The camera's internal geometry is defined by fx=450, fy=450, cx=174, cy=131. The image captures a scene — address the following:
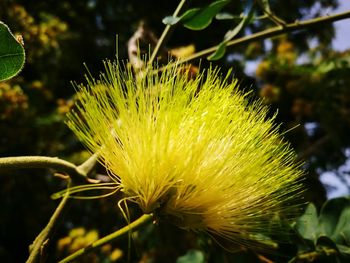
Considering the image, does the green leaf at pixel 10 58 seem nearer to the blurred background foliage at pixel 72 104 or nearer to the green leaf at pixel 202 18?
the green leaf at pixel 202 18

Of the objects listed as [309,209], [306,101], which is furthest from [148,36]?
[306,101]

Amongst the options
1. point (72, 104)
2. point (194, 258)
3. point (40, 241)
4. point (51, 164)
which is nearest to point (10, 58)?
point (51, 164)

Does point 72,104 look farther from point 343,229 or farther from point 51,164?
point 343,229

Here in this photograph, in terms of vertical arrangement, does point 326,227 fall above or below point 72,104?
below

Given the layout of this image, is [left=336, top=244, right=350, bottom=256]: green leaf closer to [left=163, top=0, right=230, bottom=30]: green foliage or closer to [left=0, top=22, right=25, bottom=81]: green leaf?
[left=163, top=0, right=230, bottom=30]: green foliage

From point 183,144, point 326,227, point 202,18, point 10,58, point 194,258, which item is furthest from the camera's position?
point 194,258

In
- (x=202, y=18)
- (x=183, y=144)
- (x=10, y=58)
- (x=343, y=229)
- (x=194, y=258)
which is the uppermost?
(x=202, y=18)
